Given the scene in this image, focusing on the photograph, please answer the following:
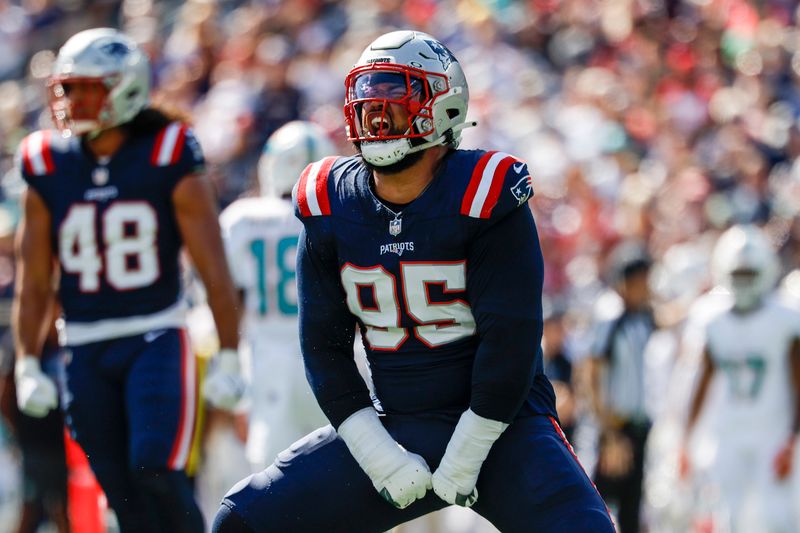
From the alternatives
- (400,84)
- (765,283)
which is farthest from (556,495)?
(765,283)

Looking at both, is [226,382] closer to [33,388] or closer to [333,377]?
[33,388]

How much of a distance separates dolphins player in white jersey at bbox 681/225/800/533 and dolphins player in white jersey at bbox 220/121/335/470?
239cm

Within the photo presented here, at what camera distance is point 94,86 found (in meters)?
5.64

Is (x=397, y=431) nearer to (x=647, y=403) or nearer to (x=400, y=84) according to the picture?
(x=400, y=84)

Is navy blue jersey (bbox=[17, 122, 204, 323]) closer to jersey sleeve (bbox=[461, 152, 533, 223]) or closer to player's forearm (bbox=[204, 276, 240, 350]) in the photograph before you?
player's forearm (bbox=[204, 276, 240, 350])

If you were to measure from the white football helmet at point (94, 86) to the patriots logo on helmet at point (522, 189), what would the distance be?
2.01m

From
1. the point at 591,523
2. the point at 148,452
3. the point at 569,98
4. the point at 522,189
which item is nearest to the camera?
the point at 591,523

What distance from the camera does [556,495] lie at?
4.09m

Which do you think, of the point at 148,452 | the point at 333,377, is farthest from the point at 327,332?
the point at 148,452

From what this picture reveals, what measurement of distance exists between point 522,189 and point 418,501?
2.94ft

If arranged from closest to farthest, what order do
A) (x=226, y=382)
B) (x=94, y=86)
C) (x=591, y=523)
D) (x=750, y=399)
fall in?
(x=591, y=523) → (x=226, y=382) → (x=94, y=86) → (x=750, y=399)

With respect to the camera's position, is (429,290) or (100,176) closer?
(429,290)

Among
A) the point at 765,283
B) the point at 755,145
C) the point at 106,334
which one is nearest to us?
the point at 106,334

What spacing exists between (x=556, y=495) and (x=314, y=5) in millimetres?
11468
